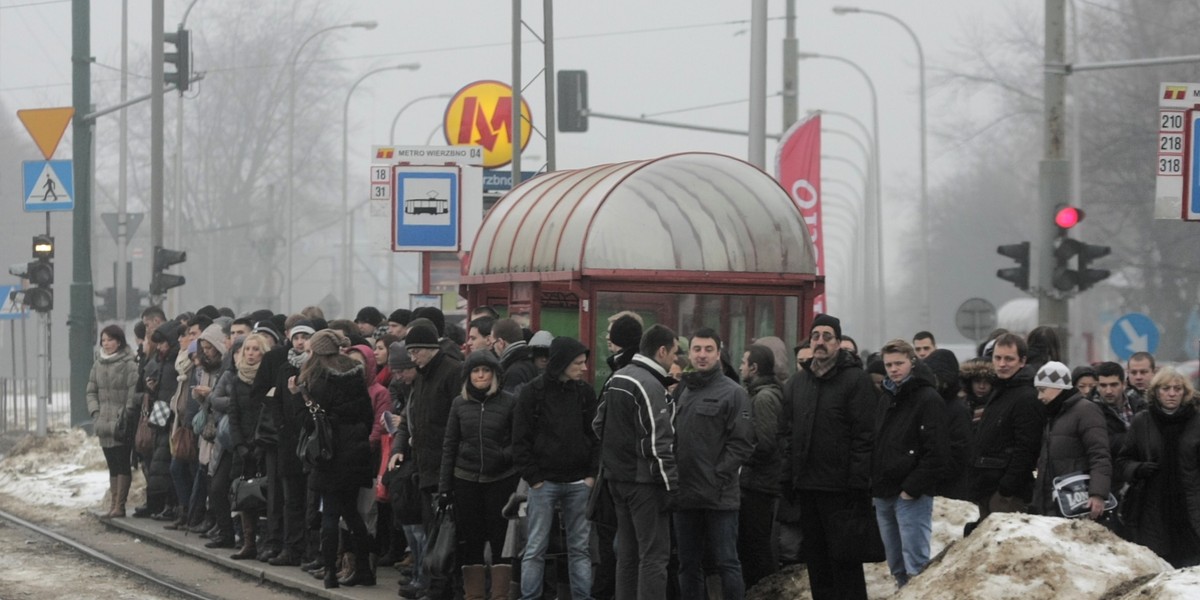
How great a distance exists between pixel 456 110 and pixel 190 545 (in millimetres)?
9239

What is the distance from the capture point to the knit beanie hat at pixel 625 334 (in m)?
10.8

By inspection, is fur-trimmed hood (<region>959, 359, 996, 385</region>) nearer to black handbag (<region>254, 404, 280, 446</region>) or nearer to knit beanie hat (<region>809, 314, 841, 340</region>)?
A: knit beanie hat (<region>809, 314, 841, 340</region>)

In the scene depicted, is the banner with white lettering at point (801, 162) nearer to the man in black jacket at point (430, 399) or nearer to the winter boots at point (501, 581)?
the man in black jacket at point (430, 399)

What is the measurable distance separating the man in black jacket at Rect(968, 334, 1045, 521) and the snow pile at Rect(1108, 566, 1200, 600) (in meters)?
2.28

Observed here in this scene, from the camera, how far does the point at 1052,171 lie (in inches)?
694

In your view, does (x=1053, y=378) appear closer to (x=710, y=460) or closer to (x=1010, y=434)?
(x=1010, y=434)

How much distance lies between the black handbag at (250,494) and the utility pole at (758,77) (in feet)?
21.7

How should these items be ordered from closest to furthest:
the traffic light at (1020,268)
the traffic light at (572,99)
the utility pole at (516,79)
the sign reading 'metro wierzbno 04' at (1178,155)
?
the sign reading 'metro wierzbno 04' at (1178,155)
the traffic light at (1020,268)
the utility pole at (516,79)
the traffic light at (572,99)

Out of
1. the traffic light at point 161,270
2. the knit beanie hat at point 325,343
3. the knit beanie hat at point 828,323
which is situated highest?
the traffic light at point 161,270

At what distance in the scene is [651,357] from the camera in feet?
33.6

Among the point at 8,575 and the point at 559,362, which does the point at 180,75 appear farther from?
the point at 559,362

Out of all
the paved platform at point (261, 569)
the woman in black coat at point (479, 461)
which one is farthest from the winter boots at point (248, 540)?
the woman in black coat at point (479, 461)

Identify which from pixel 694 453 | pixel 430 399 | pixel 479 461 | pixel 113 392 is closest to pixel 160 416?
pixel 113 392

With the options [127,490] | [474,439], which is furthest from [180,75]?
[474,439]
